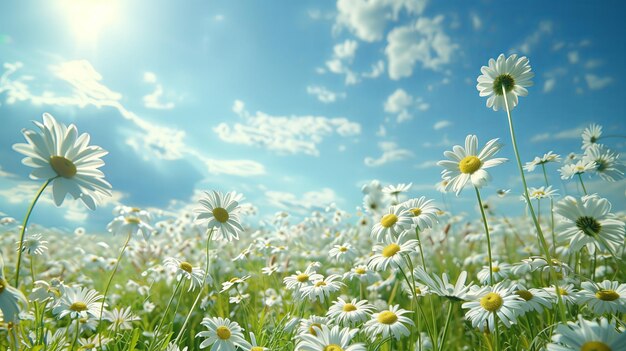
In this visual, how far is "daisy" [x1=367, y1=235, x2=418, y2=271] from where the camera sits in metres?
2.16

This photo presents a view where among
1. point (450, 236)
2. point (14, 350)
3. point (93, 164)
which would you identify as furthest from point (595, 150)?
point (450, 236)

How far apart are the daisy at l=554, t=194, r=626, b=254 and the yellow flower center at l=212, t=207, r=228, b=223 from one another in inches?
86.2

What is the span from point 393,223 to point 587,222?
3.81ft

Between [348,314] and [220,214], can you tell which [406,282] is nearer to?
[348,314]

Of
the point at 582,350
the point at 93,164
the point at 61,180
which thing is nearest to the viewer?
the point at 582,350

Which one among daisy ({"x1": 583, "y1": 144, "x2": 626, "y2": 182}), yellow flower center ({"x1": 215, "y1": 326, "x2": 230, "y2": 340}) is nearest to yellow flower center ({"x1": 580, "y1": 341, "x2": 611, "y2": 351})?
yellow flower center ({"x1": 215, "y1": 326, "x2": 230, "y2": 340})

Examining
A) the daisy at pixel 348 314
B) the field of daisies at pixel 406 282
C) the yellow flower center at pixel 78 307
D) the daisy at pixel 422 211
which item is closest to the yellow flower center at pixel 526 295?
the field of daisies at pixel 406 282

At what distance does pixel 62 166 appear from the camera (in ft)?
5.42

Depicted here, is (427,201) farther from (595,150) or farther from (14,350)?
(14,350)

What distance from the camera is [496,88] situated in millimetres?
2650

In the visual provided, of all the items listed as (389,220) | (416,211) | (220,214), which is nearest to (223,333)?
(220,214)

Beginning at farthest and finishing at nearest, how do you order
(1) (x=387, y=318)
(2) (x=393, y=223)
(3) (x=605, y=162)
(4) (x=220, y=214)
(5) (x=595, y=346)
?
(3) (x=605, y=162)
(4) (x=220, y=214)
(2) (x=393, y=223)
(1) (x=387, y=318)
(5) (x=595, y=346)

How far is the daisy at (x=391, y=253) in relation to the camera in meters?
2.16

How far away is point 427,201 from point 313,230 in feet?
17.3
